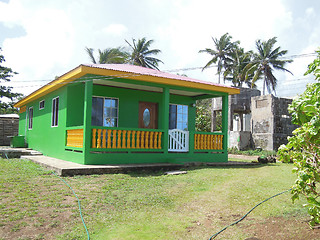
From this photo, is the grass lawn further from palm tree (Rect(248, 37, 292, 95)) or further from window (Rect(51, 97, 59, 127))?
palm tree (Rect(248, 37, 292, 95))

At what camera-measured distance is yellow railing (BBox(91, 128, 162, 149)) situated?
884 centimetres

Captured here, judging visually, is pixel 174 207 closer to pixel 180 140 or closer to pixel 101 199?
pixel 101 199

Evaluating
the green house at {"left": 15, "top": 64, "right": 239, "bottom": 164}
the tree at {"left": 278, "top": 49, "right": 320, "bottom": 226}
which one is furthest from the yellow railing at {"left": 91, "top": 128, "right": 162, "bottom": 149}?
the tree at {"left": 278, "top": 49, "right": 320, "bottom": 226}

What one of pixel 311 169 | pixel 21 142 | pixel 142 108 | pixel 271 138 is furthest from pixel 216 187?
pixel 21 142

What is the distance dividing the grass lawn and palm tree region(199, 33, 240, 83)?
30244 millimetres

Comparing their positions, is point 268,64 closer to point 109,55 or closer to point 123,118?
point 109,55

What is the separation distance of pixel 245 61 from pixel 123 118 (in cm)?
2617

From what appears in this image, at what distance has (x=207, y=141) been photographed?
36.9 feet

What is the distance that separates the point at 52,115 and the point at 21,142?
561cm

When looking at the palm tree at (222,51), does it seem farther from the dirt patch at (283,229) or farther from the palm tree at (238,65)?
the dirt patch at (283,229)

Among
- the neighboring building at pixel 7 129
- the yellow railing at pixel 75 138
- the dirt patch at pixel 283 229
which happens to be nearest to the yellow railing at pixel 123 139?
the yellow railing at pixel 75 138

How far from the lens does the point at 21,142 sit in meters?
16.5

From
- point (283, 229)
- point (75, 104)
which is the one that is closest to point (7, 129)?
point (75, 104)

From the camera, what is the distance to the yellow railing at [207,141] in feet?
36.1
